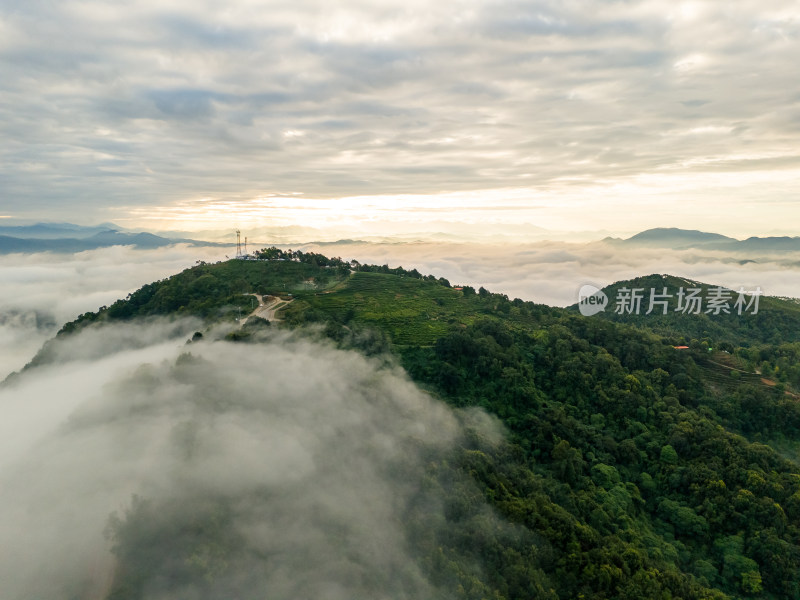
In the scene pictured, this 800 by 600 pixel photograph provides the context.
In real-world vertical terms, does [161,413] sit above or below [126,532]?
above

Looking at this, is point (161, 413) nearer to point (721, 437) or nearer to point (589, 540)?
point (589, 540)

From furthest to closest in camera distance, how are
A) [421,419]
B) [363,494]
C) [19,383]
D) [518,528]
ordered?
1. [19,383]
2. [421,419]
3. [363,494]
4. [518,528]

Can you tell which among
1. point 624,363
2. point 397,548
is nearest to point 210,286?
point 397,548

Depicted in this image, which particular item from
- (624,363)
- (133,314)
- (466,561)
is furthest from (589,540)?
(133,314)

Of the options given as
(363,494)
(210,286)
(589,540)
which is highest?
(210,286)

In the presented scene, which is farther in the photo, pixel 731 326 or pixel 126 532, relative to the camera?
pixel 731 326

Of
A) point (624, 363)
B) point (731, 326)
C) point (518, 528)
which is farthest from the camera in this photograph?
point (731, 326)
